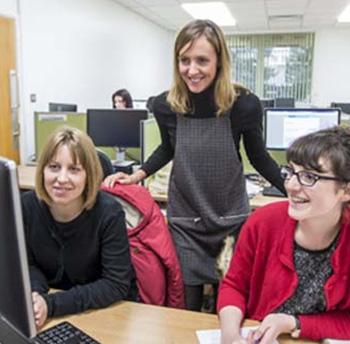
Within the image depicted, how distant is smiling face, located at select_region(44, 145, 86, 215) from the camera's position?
1.35 m

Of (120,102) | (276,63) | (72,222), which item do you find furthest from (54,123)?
(276,63)

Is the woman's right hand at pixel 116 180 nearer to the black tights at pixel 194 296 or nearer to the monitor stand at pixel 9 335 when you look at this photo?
the black tights at pixel 194 296

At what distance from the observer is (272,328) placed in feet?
3.51

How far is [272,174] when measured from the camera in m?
1.80

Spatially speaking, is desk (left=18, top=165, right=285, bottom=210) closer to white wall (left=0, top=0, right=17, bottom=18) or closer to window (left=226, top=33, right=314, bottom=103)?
white wall (left=0, top=0, right=17, bottom=18)

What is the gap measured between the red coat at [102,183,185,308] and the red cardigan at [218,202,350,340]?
0.88 feet

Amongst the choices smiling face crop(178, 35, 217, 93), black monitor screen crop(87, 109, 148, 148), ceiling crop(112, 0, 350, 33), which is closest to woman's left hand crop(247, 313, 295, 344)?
smiling face crop(178, 35, 217, 93)

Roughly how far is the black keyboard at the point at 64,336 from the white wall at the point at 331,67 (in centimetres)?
830

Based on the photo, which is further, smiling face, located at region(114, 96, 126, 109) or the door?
smiling face, located at region(114, 96, 126, 109)

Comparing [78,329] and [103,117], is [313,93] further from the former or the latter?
[78,329]

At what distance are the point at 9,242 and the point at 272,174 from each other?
1.26 meters

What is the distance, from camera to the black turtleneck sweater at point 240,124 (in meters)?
1.69

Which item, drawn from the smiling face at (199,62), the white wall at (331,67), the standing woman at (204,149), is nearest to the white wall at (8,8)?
the standing woman at (204,149)

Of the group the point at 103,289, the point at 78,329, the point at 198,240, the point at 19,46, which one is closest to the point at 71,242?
the point at 103,289
